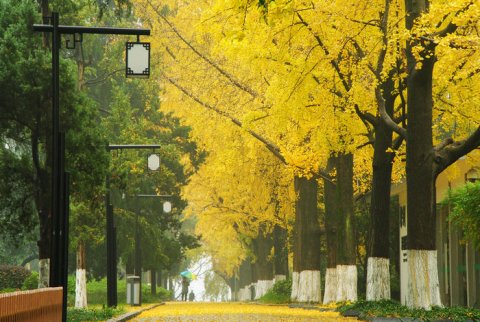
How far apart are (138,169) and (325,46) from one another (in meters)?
18.1

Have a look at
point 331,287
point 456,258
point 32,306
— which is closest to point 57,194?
point 32,306

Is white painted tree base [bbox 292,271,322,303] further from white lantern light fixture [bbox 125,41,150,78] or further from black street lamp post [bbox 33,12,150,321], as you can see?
white lantern light fixture [bbox 125,41,150,78]

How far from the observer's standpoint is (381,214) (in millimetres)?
30766

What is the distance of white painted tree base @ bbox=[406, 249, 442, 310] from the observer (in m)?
24.0

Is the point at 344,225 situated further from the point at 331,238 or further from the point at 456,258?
the point at 456,258

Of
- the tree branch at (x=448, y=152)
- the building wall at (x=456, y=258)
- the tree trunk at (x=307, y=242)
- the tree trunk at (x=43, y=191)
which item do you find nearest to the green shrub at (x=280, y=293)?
the tree trunk at (x=307, y=242)

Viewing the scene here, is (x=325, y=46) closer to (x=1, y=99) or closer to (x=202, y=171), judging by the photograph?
(x=1, y=99)

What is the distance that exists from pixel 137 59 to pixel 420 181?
7.49 m

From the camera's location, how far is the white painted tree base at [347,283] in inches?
1420

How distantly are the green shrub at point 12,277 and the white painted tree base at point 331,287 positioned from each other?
925 inches

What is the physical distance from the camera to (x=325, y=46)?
28172mm

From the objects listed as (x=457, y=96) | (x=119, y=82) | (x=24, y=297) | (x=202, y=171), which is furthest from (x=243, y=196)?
(x=24, y=297)

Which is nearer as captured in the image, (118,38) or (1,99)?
(1,99)

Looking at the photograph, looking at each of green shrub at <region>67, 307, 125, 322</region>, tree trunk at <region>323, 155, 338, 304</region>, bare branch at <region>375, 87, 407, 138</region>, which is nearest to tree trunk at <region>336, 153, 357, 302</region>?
tree trunk at <region>323, 155, 338, 304</region>
